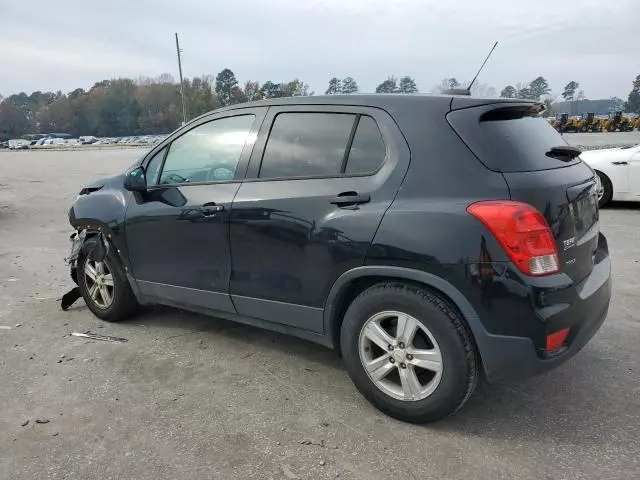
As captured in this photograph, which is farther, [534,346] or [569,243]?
[569,243]

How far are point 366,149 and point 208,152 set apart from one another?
1325mm

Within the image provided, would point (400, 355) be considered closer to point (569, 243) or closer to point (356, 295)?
point (356, 295)

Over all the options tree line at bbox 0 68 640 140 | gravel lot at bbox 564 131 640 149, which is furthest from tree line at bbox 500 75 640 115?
gravel lot at bbox 564 131 640 149

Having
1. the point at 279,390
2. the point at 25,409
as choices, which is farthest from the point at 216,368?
the point at 25,409

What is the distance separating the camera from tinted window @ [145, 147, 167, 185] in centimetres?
407

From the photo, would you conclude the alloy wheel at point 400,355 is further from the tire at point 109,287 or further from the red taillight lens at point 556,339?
the tire at point 109,287

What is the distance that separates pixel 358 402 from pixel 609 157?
8.59m

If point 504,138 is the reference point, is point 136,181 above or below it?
below

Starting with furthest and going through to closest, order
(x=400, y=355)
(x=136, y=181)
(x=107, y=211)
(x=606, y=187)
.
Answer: (x=606, y=187), (x=107, y=211), (x=136, y=181), (x=400, y=355)

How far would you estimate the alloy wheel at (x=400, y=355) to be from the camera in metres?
2.74

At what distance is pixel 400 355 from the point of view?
111 inches

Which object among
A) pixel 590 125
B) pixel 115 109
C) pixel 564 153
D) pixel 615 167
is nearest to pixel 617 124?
pixel 590 125

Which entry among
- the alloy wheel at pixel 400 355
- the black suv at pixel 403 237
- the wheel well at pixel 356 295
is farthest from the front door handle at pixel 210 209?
the alloy wheel at pixel 400 355

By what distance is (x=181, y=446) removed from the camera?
272cm
